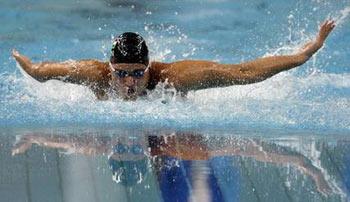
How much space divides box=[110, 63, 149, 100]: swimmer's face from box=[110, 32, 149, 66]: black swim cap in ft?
0.10

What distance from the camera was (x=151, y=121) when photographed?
4668mm

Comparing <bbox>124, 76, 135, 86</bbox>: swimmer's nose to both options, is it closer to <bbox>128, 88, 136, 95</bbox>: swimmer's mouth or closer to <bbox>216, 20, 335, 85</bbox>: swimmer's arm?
<bbox>128, 88, 136, 95</bbox>: swimmer's mouth

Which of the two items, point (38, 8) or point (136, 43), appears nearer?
point (136, 43)

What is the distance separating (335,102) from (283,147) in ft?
6.88

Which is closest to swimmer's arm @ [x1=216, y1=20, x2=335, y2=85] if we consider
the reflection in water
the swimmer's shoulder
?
the reflection in water

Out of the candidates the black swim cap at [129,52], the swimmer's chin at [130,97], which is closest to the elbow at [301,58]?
the black swim cap at [129,52]

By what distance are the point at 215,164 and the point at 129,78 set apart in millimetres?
952

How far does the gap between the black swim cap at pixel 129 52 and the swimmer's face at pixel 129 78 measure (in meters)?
0.03

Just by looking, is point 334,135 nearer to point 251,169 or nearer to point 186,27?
point 251,169

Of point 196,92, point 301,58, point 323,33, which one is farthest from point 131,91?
point 323,33

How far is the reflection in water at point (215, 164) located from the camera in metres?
3.32

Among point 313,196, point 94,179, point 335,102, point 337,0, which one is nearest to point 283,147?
point 313,196

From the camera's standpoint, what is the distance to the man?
14.4 ft

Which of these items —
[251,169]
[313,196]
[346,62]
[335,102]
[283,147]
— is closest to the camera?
[313,196]
